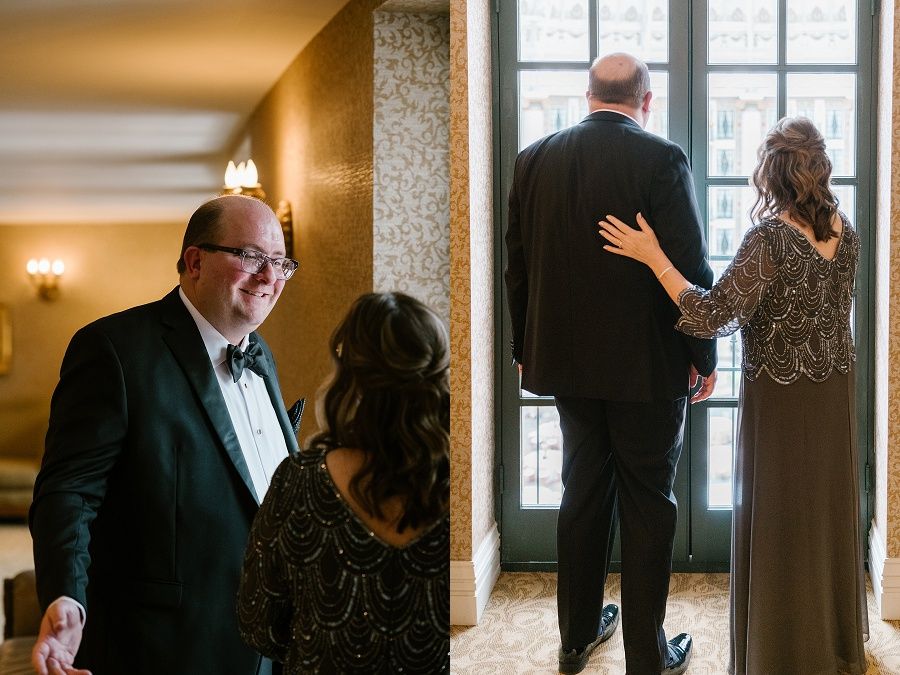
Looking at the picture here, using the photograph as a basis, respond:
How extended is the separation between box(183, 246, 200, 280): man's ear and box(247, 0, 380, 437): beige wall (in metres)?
0.07

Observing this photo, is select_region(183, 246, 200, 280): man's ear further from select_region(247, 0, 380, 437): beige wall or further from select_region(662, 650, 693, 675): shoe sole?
select_region(662, 650, 693, 675): shoe sole

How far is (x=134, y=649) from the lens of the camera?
0.50m

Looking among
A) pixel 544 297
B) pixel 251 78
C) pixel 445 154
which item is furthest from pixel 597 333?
pixel 251 78

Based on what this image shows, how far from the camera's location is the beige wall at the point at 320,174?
1.71 feet

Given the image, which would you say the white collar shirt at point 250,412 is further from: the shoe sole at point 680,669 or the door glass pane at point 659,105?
the shoe sole at point 680,669

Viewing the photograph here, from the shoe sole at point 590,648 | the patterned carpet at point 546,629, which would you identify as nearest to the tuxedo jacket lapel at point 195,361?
the patterned carpet at point 546,629

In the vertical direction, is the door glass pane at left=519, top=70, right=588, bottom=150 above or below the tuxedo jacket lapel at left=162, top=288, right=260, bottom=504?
above

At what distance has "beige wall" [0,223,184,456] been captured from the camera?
48cm

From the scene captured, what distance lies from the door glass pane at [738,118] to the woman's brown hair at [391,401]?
16.2 inches

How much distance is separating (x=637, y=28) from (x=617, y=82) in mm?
96

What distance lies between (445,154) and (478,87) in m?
0.10

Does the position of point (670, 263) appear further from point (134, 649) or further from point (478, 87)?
point (134, 649)

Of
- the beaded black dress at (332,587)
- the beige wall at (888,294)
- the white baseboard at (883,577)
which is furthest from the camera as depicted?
the white baseboard at (883,577)

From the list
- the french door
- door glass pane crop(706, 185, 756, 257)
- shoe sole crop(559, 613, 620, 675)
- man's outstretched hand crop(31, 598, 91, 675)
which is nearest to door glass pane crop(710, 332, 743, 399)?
the french door
